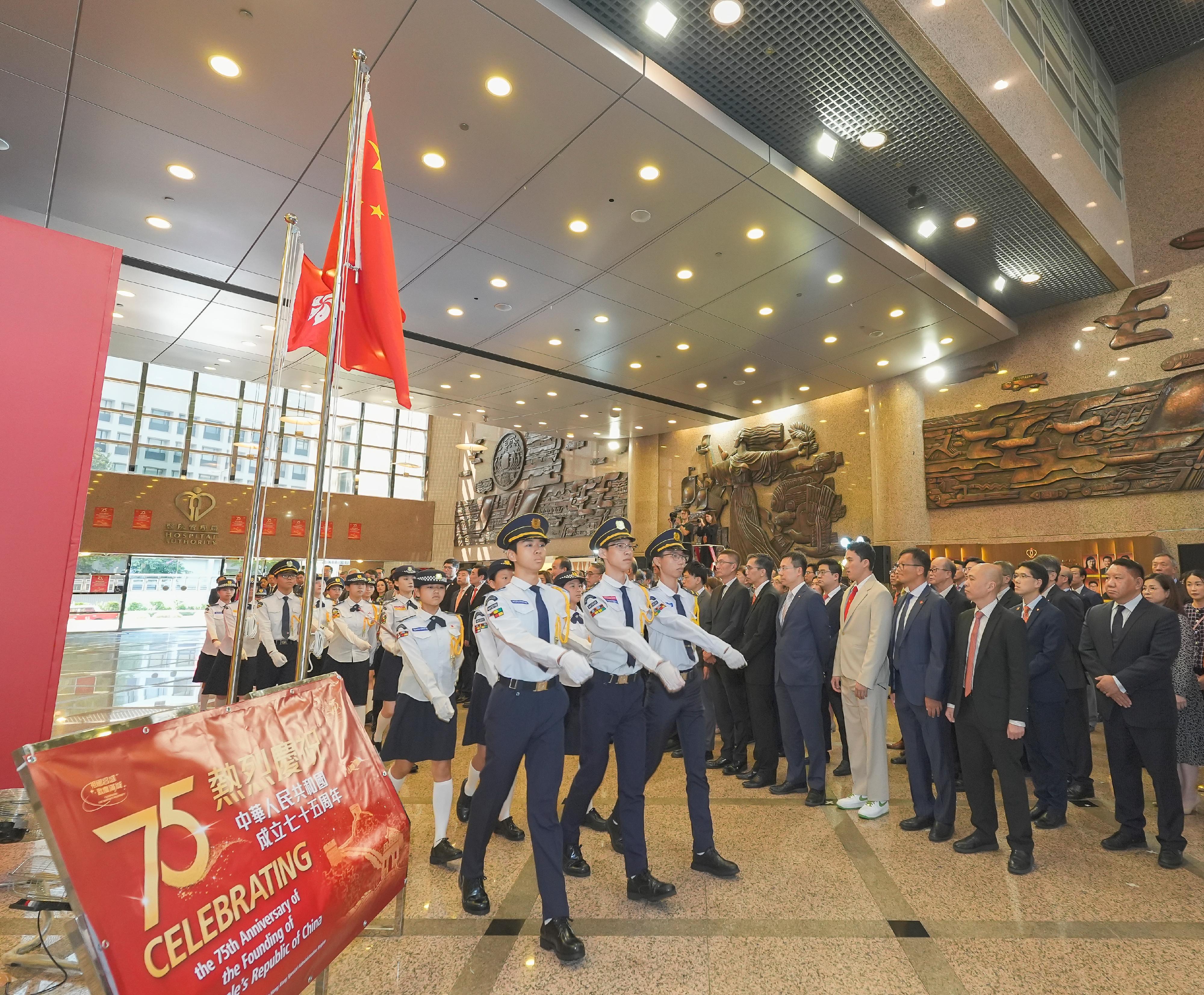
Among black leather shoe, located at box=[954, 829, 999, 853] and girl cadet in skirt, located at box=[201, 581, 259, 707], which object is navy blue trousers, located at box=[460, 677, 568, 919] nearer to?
black leather shoe, located at box=[954, 829, 999, 853]

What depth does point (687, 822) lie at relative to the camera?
398cm

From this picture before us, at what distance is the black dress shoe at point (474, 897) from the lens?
2.91 meters

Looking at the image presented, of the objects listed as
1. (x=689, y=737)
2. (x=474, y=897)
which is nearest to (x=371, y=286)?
(x=689, y=737)

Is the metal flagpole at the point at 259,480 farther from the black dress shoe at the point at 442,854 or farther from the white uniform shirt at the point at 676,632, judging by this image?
the white uniform shirt at the point at 676,632

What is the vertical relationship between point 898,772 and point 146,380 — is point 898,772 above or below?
below

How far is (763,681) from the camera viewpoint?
509 cm

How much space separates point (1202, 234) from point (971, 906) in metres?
9.57

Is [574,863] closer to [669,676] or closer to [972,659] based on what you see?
[669,676]

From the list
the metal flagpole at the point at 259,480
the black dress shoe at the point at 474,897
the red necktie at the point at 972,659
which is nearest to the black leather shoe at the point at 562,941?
the black dress shoe at the point at 474,897

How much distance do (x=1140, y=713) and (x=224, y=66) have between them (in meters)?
7.51

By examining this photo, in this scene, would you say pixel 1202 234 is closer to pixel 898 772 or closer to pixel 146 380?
pixel 898 772

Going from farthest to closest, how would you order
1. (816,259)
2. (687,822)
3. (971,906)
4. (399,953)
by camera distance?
(816,259)
(687,822)
(971,906)
(399,953)

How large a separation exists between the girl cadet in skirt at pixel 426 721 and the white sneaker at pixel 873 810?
2.54 m

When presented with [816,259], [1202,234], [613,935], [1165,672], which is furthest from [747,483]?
[613,935]
